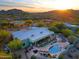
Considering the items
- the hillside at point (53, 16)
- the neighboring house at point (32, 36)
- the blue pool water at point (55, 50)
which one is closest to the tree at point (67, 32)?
the neighboring house at point (32, 36)

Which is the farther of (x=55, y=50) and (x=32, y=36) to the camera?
(x=32, y=36)

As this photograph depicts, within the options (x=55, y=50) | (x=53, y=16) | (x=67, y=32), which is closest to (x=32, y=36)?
(x=67, y=32)

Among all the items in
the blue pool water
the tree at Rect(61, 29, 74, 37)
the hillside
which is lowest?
the hillside

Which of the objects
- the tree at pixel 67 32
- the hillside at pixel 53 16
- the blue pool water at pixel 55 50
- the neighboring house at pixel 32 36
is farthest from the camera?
the hillside at pixel 53 16

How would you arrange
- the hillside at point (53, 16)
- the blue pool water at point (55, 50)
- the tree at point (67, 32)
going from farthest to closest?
the hillside at point (53, 16) → the tree at point (67, 32) → the blue pool water at point (55, 50)

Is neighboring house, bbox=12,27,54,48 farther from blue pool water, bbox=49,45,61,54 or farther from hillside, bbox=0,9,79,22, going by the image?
hillside, bbox=0,9,79,22

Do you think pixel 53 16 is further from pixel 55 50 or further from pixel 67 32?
pixel 55 50

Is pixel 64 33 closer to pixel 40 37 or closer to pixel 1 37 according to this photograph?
pixel 40 37

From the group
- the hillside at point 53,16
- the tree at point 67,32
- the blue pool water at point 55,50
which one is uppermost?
the tree at point 67,32

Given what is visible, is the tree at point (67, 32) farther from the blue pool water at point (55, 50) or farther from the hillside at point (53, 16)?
the hillside at point (53, 16)

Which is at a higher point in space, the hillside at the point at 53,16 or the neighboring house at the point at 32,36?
the neighboring house at the point at 32,36

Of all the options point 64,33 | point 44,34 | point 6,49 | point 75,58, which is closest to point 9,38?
point 6,49

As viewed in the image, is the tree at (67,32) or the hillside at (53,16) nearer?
the tree at (67,32)

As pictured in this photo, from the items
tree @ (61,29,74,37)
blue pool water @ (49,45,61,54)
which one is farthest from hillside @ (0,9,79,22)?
blue pool water @ (49,45,61,54)
